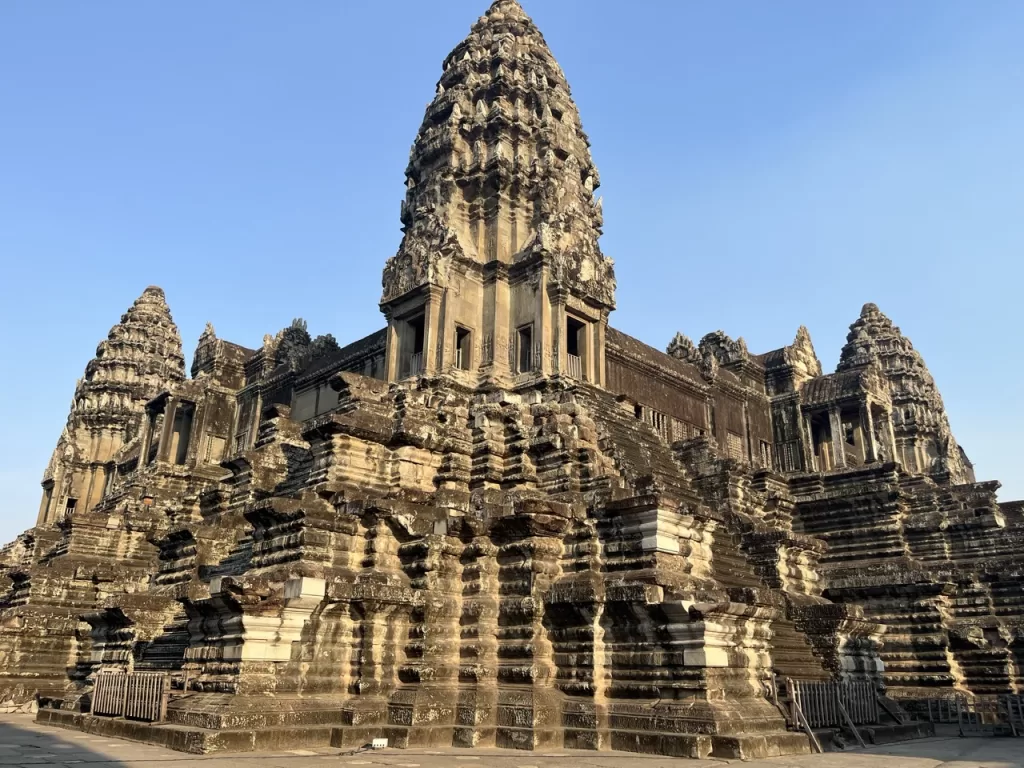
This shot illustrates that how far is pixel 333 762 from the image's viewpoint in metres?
13.0

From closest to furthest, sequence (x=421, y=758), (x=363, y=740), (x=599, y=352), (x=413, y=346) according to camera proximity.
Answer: (x=421, y=758) < (x=363, y=740) < (x=599, y=352) < (x=413, y=346)

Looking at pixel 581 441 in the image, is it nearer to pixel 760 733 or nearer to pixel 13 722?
pixel 760 733

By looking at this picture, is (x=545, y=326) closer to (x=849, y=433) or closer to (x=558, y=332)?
(x=558, y=332)

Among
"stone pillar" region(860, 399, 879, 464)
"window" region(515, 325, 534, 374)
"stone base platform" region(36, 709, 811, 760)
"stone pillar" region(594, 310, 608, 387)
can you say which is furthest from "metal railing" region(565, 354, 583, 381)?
"stone pillar" region(860, 399, 879, 464)

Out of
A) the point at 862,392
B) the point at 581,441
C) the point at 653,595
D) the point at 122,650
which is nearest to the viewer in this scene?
the point at 653,595

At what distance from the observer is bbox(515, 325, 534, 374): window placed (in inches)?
971

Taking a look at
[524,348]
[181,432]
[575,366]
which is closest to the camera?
[524,348]

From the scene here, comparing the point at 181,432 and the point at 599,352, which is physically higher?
the point at 181,432

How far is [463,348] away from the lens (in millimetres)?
25344

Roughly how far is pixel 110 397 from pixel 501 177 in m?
39.4

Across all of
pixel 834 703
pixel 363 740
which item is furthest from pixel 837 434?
pixel 363 740

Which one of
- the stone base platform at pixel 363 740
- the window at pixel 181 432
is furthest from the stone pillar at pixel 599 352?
the window at pixel 181 432

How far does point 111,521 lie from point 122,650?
1168 centimetres

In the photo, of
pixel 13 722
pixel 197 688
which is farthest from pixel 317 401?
pixel 197 688
